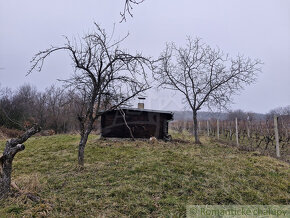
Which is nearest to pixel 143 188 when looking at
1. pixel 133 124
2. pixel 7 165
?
pixel 7 165

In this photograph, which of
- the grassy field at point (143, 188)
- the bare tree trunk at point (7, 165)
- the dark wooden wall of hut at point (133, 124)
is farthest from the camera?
the dark wooden wall of hut at point (133, 124)

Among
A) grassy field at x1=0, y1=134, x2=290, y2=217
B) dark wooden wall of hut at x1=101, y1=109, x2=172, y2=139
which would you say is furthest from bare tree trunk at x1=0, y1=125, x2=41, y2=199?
A: dark wooden wall of hut at x1=101, y1=109, x2=172, y2=139

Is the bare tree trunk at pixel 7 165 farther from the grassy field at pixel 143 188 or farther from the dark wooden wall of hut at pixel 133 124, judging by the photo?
the dark wooden wall of hut at pixel 133 124

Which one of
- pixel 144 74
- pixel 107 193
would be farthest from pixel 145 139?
pixel 107 193

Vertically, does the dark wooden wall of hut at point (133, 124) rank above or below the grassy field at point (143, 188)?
above

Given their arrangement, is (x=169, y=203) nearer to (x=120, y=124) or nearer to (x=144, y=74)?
(x=144, y=74)

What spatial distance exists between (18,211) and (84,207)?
3.31 ft

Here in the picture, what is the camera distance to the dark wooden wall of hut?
11133 mm

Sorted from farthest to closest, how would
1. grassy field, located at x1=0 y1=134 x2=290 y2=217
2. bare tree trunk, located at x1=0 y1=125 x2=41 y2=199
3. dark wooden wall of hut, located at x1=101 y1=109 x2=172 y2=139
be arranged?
dark wooden wall of hut, located at x1=101 y1=109 x2=172 y2=139 < bare tree trunk, located at x1=0 y1=125 x2=41 y2=199 < grassy field, located at x1=0 y1=134 x2=290 y2=217

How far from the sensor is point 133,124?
11.2 metres

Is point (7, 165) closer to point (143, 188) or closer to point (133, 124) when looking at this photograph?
point (143, 188)

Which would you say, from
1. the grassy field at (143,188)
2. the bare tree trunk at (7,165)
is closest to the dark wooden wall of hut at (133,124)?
the grassy field at (143,188)

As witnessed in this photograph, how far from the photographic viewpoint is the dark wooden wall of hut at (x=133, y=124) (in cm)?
1113

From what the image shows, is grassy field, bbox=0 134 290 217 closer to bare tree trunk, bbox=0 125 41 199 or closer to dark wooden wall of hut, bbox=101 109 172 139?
bare tree trunk, bbox=0 125 41 199
